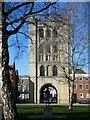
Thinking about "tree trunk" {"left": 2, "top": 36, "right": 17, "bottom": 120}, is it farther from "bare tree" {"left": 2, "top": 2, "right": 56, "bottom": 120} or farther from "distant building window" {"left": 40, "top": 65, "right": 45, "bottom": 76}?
"distant building window" {"left": 40, "top": 65, "right": 45, "bottom": 76}

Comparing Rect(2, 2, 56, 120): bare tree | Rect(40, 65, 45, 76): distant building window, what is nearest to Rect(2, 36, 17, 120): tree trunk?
Rect(2, 2, 56, 120): bare tree

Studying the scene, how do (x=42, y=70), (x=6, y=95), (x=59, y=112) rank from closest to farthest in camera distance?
(x=6, y=95) < (x=59, y=112) < (x=42, y=70)

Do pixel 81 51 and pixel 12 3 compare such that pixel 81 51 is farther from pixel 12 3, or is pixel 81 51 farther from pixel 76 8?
pixel 12 3

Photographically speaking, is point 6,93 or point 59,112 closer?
point 6,93

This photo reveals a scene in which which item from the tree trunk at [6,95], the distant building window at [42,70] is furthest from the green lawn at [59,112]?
the distant building window at [42,70]

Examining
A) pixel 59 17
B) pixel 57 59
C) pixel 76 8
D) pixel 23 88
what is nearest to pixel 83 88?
pixel 23 88

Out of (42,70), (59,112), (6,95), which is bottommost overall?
(59,112)

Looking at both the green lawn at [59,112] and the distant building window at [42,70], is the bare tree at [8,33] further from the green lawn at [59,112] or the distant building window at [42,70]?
the distant building window at [42,70]

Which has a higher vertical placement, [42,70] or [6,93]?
[42,70]

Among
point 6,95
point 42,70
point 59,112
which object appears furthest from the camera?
point 42,70

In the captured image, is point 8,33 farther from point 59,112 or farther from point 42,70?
point 42,70

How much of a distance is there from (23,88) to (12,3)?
53080 millimetres

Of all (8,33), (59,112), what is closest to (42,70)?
(59,112)

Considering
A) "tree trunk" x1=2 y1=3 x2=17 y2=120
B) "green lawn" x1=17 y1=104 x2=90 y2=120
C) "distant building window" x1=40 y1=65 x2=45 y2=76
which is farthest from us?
"distant building window" x1=40 y1=65 x2=45 y2=76
